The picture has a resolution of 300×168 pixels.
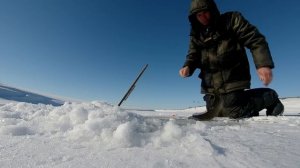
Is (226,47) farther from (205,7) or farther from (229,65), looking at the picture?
(205,7)

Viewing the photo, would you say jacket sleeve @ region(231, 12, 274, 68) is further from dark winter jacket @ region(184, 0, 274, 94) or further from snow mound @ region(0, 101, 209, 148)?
snow mound @ region(0, 101, 209, 148)

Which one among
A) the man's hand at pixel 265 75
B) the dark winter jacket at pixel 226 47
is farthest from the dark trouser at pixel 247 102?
the man's hand at pixel 265 75

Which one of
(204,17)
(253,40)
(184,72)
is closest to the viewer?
(253,40)

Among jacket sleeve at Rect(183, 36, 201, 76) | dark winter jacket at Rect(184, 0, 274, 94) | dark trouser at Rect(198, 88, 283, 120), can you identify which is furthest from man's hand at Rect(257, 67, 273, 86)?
jacket sleeve at Rect(183, 36, 201, 76)

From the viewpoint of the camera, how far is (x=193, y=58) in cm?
374

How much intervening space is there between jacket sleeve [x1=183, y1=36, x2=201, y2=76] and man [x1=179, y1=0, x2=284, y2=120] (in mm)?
256

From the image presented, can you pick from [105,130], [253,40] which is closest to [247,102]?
[253,40]

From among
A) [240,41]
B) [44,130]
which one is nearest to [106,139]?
[44,130]

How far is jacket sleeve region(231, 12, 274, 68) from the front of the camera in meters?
2.78

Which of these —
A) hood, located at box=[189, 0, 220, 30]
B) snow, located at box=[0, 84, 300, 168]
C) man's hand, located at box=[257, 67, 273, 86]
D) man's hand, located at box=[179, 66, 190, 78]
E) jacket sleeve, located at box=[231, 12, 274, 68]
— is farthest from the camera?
man's hand, located at box=[179, 66, 190, 78]

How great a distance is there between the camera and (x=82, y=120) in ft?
4.82

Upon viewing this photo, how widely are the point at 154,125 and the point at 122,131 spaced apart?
36 centimetres

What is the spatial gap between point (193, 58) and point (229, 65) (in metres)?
0.64

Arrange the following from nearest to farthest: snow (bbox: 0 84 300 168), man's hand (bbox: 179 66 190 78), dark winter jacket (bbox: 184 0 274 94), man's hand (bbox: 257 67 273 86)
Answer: snow (bbox: 0 84 300 168) → man's hand (bbox: 257 67 273 86) → dark winter jacket (bbox: 184 0 274 94) → man's hand (bbox: 179 66 190 78)
